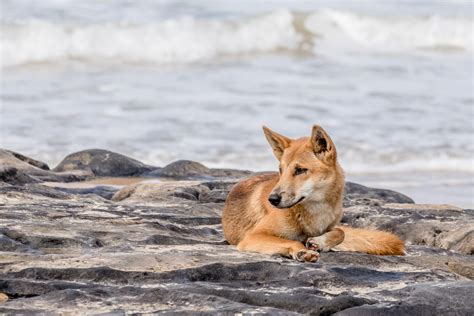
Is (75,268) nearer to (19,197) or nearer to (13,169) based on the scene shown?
(19,197)

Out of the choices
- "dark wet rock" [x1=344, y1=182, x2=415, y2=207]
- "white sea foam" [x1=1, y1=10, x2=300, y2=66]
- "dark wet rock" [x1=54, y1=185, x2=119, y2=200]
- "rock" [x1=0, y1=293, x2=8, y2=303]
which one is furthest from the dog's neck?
"white sea foam" [x1=1, y1=10, x2=300, y2=66]

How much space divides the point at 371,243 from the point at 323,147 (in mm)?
643

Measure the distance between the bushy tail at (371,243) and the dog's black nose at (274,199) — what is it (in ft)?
1.73

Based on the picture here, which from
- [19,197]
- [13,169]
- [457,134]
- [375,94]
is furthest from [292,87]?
[19,197]

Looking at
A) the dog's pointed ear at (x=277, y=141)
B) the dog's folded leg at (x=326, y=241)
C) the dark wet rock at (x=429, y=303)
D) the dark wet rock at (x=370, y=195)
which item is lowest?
the dark wet rock at (x=429, y=303)

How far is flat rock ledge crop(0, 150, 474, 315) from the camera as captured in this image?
495 cm

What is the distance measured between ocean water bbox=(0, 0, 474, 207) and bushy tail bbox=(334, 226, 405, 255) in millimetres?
5292

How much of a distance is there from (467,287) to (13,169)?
5.09m

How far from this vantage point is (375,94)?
68.7ft

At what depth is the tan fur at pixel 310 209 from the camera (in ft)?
20.3

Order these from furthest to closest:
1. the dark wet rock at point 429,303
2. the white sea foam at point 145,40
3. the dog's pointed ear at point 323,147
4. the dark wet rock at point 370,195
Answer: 1. the white sea foam at point 145,40
2. the dark wet rock at point 370,195
3. the dog's pointed ear at point 323,147
4. the dark wet rock at point 429,303

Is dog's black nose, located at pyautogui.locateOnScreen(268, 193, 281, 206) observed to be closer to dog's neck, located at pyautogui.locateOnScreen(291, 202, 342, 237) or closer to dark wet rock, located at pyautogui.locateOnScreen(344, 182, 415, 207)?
dog's neck, located at pyautogui.locateOnScreen(291, 202, 342, 237)

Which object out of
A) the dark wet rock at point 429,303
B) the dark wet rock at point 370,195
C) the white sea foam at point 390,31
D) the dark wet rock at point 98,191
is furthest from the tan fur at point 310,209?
the white sea foam at point 390,31

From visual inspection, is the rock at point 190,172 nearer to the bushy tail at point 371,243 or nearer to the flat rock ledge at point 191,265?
the flat rock ledge at point 191,265
